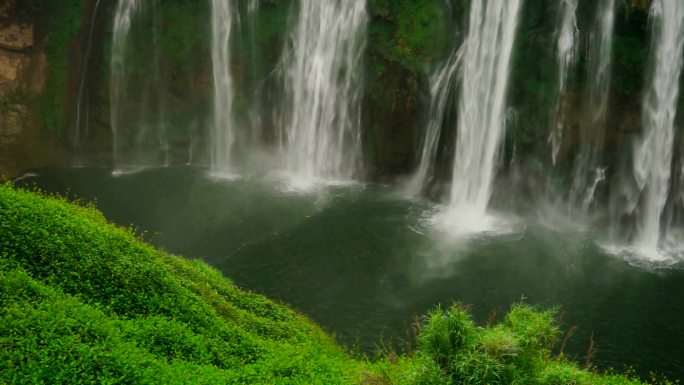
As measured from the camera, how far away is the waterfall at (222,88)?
33.0 m

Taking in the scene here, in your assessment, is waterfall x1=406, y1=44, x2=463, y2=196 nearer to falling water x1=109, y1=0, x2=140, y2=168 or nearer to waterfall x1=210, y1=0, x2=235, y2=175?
waterfall x1=210, y1=0, x2=235, y2=175

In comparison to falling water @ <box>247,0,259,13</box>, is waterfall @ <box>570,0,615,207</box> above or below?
below

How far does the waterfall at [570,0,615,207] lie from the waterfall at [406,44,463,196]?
496 centimetres

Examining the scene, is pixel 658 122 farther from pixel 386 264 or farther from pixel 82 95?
pixel 82 95

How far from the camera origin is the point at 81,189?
97.1 ft

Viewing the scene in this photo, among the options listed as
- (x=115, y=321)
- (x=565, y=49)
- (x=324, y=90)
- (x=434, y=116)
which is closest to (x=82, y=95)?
(x=324, y=90)

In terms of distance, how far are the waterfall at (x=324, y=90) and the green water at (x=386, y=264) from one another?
2283 mm

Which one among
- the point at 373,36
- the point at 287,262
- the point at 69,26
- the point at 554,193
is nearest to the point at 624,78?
the point at 554,193

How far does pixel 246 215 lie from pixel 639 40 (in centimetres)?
1517

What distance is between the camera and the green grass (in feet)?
37.0

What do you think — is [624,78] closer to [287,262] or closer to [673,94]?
[673,94]

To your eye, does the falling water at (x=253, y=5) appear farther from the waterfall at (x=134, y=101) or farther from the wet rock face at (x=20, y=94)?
the wet rock face at (x=20, y=94)

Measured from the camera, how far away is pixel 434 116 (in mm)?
29156

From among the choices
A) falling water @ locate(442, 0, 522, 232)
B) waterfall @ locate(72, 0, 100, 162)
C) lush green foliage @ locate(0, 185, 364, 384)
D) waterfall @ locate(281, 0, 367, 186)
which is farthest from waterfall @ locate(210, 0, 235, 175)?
lush green foliage @ locate(0, 185, 364, 384)
